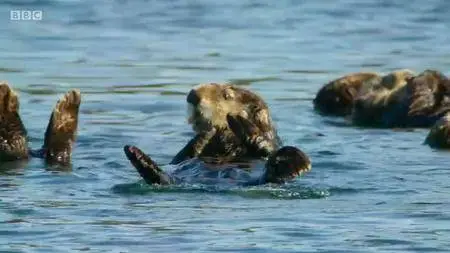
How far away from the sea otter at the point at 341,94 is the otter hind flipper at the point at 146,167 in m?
4.42

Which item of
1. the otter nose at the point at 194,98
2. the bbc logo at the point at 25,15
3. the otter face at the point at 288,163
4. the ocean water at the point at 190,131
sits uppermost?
the otter nose at the point at 194,98

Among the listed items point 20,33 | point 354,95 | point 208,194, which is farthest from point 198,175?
point 20,33

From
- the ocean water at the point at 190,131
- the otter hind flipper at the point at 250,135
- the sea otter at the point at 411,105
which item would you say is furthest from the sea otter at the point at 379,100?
the otter hind flipper at the point at 250,135

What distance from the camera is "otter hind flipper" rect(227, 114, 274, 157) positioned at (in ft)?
33.1

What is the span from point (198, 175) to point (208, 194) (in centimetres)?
42

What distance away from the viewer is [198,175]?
9.38 meters

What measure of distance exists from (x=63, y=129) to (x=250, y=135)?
1229mm

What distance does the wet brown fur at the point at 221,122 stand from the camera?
1023 centimetres

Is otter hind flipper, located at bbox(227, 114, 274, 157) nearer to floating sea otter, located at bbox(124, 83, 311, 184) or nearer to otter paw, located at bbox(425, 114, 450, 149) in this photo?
floating sea otter, located at bbox(124, 83, 311, 184)

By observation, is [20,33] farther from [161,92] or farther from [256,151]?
[256,151]

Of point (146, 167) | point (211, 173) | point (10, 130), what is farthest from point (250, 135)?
point (10, 130)

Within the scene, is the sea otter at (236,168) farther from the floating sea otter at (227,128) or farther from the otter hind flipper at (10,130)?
the otter hind flipper at (10,130)

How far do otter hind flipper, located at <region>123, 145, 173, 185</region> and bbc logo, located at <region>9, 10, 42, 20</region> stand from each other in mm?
11086

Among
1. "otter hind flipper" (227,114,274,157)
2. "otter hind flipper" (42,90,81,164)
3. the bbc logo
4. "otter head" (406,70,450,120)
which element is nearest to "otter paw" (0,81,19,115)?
"otter hind flipper" (42,90,81,164)
